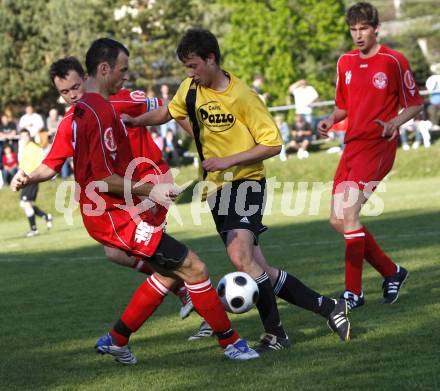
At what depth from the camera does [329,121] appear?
8805 millimetres

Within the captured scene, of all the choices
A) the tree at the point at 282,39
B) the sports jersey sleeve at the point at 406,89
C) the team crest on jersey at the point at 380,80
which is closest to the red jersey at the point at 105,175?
the team crest on jersey at the point at 380,80

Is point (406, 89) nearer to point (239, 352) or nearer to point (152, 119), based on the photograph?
point (152, 119)

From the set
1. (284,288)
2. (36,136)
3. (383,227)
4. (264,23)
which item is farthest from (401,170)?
(284,288)

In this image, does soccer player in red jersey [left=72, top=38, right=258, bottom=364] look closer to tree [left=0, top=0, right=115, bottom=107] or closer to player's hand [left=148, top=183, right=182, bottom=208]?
player's hand [left=148, top=183, right=182, bottom=208]

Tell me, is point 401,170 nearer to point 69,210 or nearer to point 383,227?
point 69,210

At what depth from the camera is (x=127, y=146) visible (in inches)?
269

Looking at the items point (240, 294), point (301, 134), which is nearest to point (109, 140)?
point (240, 294)

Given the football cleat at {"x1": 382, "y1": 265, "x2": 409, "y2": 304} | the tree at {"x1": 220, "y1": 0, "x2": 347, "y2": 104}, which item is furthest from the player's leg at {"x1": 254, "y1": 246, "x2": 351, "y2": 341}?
the tree at {"x1": 220, "y1": 0, "x2": 347, "y2": 104}

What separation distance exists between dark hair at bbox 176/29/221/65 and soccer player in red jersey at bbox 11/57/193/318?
769mm

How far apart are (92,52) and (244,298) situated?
1.86m

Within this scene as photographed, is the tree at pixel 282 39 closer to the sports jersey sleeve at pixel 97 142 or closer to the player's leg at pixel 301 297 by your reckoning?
the player's leg at pixel 301 297

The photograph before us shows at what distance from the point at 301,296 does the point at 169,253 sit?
47.9 inches

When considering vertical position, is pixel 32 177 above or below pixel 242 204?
above

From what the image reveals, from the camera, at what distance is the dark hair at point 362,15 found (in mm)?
8570
